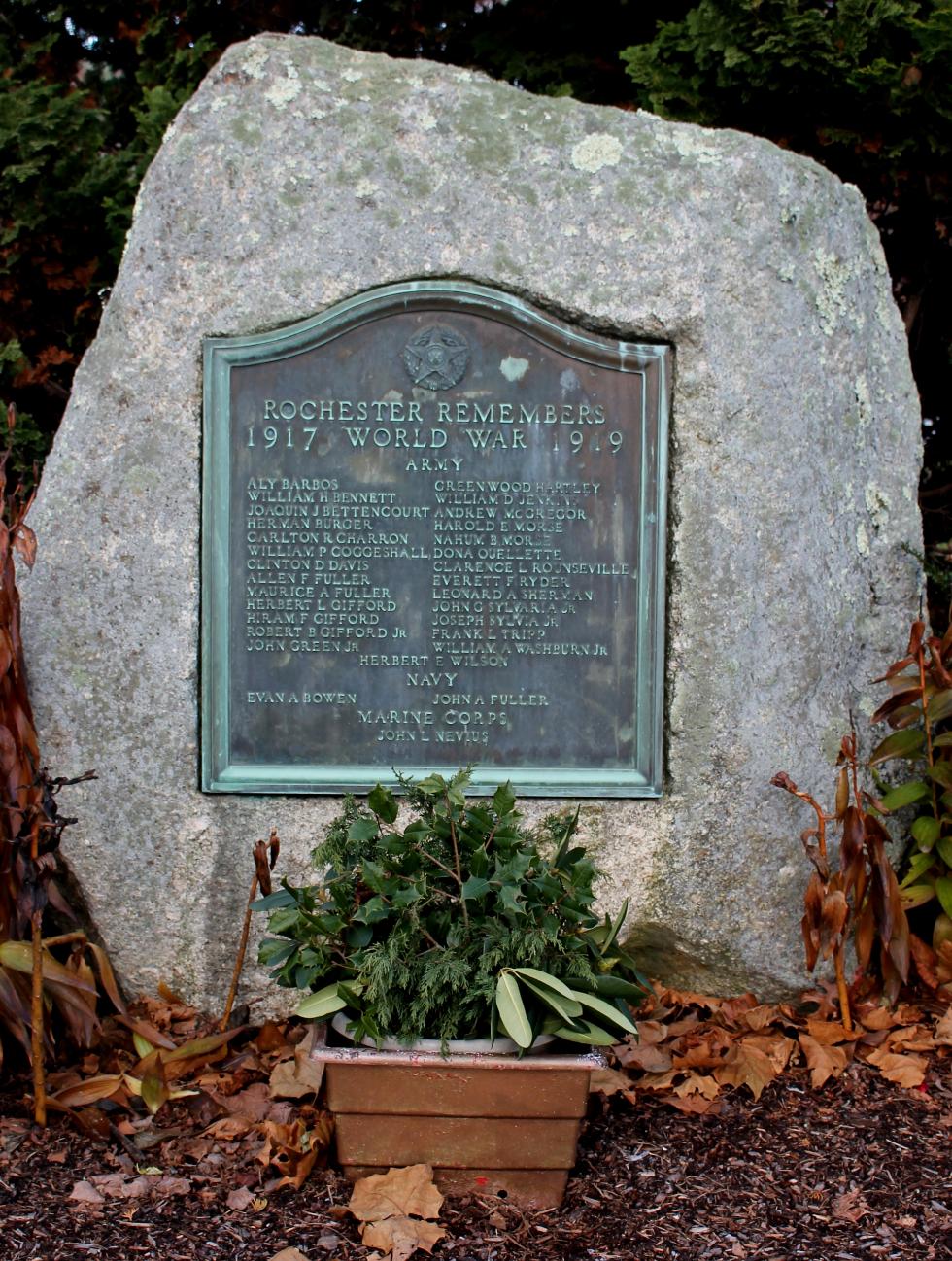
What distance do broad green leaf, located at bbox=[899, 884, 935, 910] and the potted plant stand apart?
3.91 ft

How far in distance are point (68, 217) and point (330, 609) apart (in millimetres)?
2869

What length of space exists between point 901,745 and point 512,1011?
1554 mm

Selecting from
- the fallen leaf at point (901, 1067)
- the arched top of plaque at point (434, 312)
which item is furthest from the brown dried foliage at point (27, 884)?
the fallen leaf at point (901, 1067)

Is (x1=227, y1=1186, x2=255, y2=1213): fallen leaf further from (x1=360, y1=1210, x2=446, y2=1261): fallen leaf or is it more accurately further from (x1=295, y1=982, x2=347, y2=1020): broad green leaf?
(x1=295, y1=982, x2=347, y2=1020): broad green leaf

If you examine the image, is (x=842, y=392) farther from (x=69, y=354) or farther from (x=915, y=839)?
(x=69, y=354)

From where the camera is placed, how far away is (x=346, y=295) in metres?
3.33

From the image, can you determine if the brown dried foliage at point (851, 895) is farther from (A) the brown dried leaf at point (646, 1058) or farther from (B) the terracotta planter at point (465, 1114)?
(B) the terracotta planter at point (465, 1114)

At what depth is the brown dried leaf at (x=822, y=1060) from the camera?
122 inches

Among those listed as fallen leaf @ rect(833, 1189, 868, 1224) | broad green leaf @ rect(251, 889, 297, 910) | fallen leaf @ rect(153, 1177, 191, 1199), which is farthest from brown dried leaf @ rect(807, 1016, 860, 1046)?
fallen leaf @ rect(153, 1177, 191, 1199)

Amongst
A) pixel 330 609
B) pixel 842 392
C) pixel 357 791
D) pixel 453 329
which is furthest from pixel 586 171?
pixel 357 791

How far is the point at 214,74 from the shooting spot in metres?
3.39

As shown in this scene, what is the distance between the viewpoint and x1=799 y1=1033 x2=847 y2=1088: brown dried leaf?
3.10 m

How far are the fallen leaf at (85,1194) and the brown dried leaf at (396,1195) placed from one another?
0.55 m

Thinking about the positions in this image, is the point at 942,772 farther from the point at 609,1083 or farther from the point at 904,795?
the point at 609,1083
